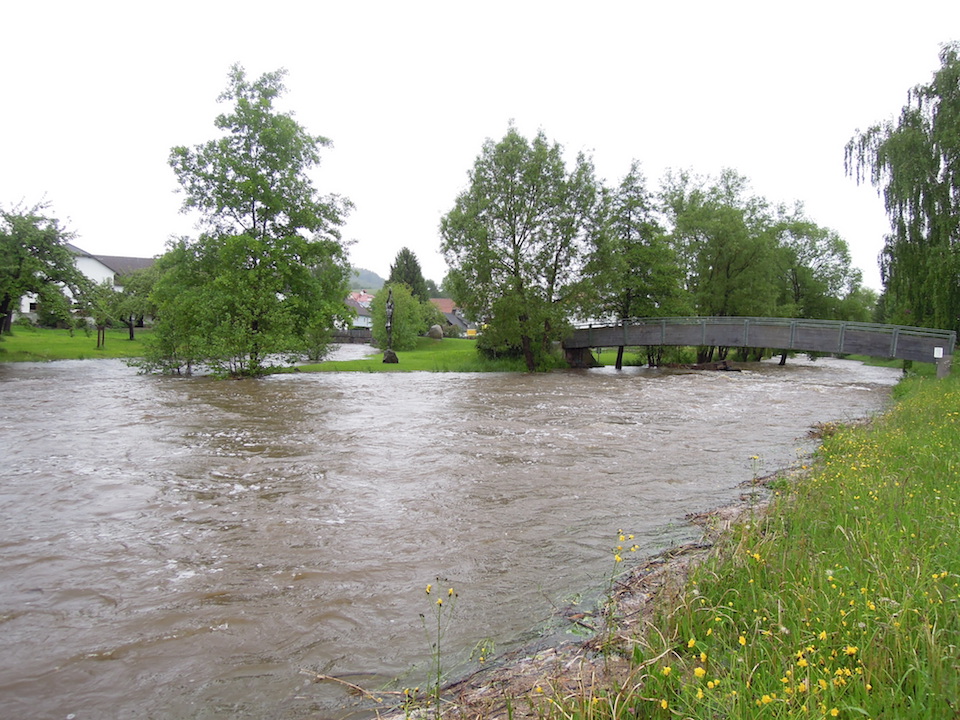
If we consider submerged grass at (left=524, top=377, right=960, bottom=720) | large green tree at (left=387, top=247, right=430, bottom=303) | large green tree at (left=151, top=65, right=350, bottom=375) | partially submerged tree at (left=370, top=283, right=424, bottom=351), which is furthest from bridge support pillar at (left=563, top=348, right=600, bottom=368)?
large green tree at (left=387, top=247, right=430, bottom=303)

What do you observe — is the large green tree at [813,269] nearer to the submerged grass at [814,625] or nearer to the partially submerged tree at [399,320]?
the partially submerged tree at [399,320]

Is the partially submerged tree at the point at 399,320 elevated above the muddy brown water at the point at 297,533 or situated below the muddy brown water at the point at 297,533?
above

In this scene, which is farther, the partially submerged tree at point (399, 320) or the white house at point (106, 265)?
the white house at point (106, 265)

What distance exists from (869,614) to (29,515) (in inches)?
337

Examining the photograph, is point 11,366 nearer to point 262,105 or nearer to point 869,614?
point 262,105

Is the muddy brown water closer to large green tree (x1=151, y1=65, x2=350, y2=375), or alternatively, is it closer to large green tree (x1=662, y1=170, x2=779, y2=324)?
large green tree (x1=151, y1=65, x2=350, y2=375)

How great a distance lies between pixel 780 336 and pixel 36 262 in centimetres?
3895

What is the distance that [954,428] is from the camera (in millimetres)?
9180

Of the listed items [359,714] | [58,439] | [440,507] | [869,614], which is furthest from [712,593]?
[58,439]

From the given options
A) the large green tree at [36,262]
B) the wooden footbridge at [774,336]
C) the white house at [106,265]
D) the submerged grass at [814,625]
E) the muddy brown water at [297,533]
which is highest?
the white house at [106,265]

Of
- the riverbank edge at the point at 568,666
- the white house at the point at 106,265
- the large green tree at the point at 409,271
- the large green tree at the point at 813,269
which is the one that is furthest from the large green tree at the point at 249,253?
the large green tree at the point at 409,271

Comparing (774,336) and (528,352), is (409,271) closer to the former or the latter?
(528,352)

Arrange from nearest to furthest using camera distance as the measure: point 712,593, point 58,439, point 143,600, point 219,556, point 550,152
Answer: point 712,593
point 143,600
point 219,556
point 58,439
point 550,152

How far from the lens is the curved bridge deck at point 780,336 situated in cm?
2673
